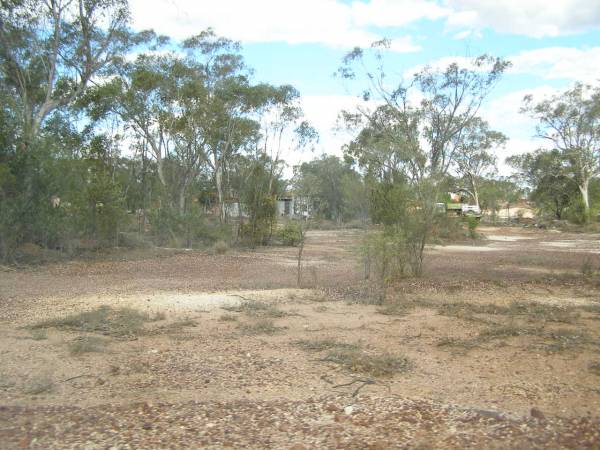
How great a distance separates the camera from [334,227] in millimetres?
46812

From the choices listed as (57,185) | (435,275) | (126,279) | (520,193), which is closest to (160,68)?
(57,185)

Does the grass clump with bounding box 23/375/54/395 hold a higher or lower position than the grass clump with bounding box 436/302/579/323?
higher

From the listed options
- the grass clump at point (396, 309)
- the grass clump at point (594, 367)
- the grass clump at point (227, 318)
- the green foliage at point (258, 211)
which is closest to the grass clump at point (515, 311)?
the grass clump at point (396, 309)

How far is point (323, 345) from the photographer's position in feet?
21.1

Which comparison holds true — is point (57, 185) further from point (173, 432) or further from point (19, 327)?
point (173, 432)

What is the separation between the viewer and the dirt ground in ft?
13.5

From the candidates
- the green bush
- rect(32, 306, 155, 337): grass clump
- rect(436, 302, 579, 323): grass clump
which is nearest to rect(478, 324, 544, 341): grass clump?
rect(436, 302, 579, 323): grass clump

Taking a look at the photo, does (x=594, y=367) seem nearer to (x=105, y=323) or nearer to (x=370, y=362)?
(x=370, y=362)

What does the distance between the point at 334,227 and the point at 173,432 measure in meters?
42.9

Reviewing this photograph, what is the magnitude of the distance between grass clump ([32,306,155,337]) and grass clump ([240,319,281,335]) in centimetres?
131

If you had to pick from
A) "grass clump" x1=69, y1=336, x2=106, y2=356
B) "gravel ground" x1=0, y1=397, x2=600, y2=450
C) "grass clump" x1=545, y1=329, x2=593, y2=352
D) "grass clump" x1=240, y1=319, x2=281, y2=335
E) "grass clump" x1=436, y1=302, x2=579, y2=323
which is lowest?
"gravel ground" x1=0, y1=397, x2=600, y2=450

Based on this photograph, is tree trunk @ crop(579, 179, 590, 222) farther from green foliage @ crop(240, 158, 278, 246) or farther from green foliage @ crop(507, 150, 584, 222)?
green foliage @ crop(240, 158, 278, 246)

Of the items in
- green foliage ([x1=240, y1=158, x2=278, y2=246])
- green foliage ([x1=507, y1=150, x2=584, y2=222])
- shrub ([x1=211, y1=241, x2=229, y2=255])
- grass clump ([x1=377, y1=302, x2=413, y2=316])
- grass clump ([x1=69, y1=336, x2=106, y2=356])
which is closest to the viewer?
grass clump ([x1=69, y1=336, x2=106, y2=356])

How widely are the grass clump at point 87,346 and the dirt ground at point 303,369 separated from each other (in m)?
0.02
